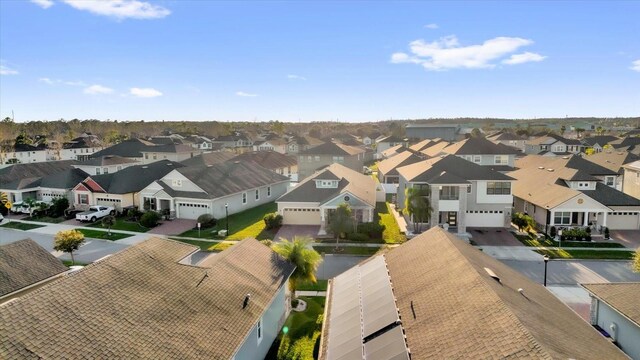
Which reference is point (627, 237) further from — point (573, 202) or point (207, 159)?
point (207, 159)

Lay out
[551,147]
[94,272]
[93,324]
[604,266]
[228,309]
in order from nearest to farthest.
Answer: [93,324] < [94,272] < [228,309] < [604,266] < [551,147]

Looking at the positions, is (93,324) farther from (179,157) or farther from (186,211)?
(179,157)

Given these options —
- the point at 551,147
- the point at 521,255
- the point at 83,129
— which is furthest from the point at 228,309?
the point at 83,129

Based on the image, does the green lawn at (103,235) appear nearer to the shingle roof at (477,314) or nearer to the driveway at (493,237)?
the shingle roof at (477,314)

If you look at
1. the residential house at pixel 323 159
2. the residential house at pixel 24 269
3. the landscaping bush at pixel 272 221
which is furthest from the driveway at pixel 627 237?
the residential house at pixel 24 269

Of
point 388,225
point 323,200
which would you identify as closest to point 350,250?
point 323,200
